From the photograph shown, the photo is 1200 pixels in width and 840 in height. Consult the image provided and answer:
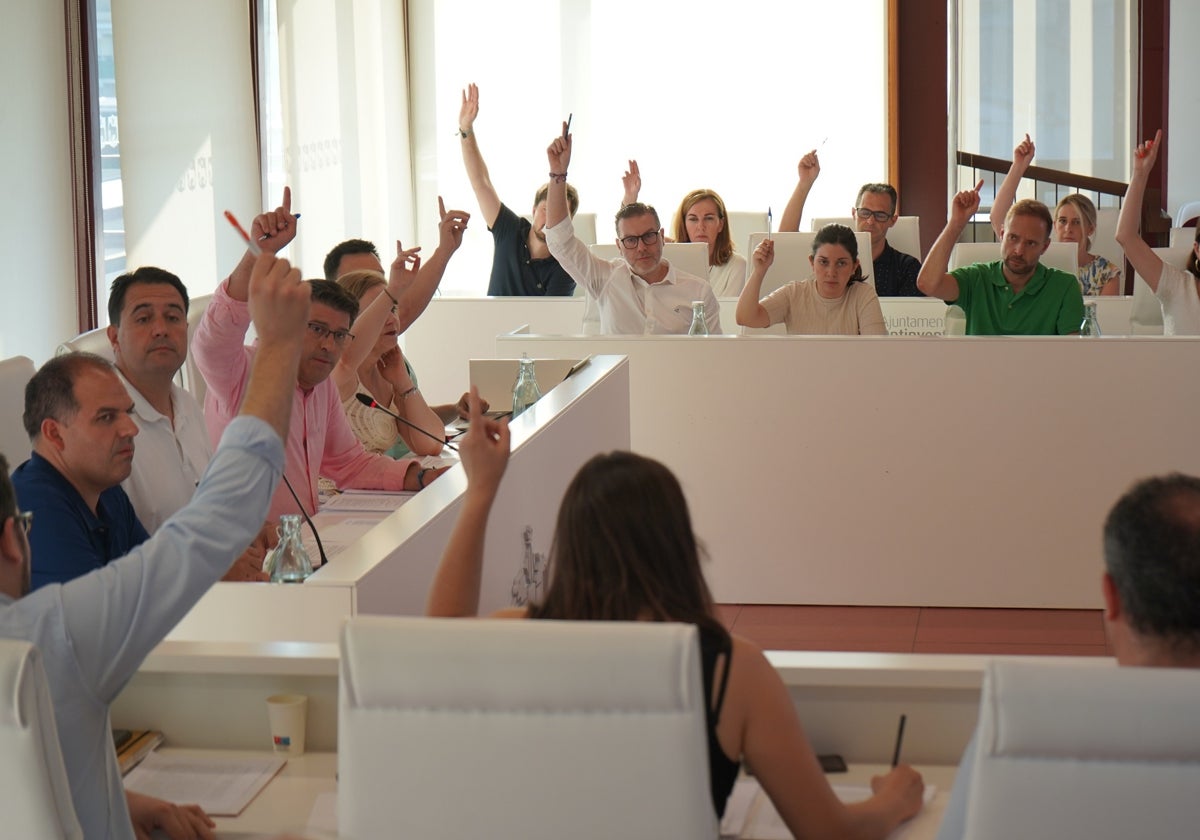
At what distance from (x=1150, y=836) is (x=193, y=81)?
17.8 feet

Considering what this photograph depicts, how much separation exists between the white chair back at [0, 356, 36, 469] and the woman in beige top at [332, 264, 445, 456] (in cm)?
77

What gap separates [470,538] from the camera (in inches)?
74.3

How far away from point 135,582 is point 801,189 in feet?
17.2

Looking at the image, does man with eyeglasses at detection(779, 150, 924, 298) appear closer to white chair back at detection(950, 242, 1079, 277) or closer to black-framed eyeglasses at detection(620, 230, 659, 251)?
white chair back at detection(950, 242, 1079, 277)

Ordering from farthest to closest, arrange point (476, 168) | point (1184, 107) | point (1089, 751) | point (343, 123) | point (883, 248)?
point (1184, 107) < point (343, 123) < point (476, 168) < point (883, 248) < point (1089, 751)

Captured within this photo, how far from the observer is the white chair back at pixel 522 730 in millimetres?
1361

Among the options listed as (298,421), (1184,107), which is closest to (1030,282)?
(298,421)

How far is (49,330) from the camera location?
497 cm

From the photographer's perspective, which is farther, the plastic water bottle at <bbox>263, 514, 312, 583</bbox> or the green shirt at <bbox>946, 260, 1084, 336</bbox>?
the green shirt at <bbox>946, 260, 1084, 336</bbox>

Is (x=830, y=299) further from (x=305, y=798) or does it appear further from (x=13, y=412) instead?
(x=305, y=798)

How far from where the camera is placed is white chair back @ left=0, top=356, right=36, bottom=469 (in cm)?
333

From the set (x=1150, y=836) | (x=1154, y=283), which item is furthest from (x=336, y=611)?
(x=1154, y=283)

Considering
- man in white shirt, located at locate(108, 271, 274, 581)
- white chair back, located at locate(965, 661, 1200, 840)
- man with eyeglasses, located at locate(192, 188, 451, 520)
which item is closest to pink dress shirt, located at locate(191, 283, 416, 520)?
man with eyeglasses, located at locate(192, 188, 451, 520)

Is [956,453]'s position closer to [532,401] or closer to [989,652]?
[989,652]
